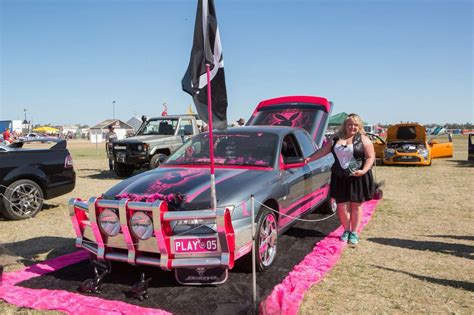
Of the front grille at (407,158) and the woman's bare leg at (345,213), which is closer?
the woman's bare leg at (345,213)

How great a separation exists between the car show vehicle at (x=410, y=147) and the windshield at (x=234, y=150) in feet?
38.9

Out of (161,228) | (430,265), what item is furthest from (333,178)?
(161,228)

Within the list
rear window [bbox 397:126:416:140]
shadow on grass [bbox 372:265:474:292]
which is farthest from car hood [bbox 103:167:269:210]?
rear window [bbox 397:126:416:140]

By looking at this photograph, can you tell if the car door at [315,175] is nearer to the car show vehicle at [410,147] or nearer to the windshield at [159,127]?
the windshield at [159,127]

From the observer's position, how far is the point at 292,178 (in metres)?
4.92

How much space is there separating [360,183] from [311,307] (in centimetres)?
218

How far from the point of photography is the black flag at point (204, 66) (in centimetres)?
398

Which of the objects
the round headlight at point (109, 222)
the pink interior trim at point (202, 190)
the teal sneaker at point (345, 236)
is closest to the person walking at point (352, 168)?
the teal sneaker at point (345, 236)

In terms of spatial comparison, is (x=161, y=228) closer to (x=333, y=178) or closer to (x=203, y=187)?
(x=203, y=187)

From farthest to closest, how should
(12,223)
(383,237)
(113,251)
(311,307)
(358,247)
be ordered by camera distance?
(12,223) < (383,237) < (358,247) < (113,251) < (311,307)

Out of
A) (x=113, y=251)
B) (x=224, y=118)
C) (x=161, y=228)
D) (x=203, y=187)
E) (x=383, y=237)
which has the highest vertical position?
(x=224, y=118)

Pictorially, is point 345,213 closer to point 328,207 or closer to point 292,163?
point 292,163

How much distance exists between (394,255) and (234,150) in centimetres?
232

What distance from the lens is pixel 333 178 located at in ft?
17.5
